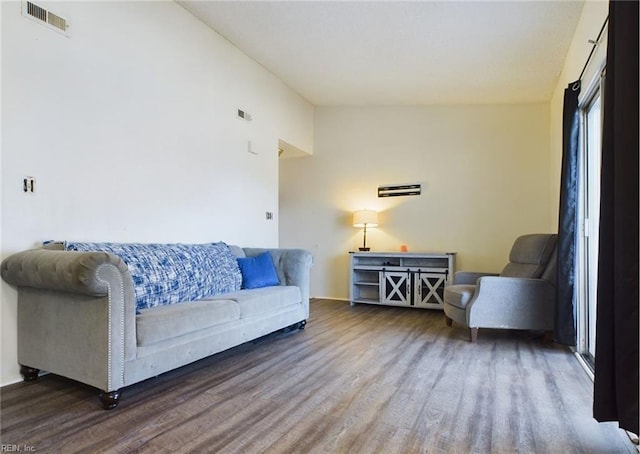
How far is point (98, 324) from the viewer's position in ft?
6.61

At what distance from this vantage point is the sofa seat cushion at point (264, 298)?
3.01 m

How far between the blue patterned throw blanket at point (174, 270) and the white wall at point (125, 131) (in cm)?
33

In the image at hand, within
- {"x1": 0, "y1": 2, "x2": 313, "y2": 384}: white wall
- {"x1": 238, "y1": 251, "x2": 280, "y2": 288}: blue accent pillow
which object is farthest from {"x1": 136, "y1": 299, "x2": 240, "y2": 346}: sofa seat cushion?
{"x1": 0, "y1": 2, "x2": 313, "y2": 384}: white wall

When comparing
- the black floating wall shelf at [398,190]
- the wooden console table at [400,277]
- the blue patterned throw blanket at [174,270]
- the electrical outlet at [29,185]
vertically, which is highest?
the black floating wall shelf at [398,190]

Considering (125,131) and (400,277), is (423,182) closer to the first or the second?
(400,277)

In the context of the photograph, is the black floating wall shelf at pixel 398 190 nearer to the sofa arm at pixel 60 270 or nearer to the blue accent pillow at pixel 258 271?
the blue accent pillow at pixel 258 271

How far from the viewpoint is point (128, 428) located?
1.81m

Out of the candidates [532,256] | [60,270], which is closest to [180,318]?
[60,270]

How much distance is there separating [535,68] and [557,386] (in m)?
3.32

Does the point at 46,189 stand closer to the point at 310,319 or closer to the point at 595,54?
the point at 310,319

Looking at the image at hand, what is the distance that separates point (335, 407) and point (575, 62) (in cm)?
350

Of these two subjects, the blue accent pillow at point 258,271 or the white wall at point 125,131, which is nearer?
the white wall at point 125,131

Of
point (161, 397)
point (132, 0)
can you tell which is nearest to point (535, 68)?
point (132, 0)

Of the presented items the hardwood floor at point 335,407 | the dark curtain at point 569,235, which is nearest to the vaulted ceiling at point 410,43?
the dark curtain at point 569,235
